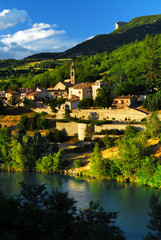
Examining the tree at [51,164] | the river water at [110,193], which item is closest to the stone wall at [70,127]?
the tree at [51,164]

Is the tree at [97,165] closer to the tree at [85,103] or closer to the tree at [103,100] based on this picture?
the tree at [103,100]

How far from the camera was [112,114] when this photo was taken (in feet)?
158

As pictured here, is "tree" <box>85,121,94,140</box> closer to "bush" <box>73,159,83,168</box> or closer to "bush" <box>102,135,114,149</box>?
"bush" <box>102,135,114,149</box>

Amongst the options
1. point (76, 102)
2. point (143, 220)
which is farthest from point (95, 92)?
point (143, 220)

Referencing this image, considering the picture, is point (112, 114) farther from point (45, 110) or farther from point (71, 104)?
point (45, 110)

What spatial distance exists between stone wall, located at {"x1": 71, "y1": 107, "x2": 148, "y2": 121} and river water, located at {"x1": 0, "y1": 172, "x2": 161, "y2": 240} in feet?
49.6

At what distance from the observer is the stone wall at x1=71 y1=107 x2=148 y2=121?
46.5 meters

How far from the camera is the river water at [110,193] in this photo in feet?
77.7

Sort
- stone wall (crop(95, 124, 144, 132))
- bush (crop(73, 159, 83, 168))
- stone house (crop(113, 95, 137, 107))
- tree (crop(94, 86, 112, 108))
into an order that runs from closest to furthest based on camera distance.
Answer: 1. bush (crop(73, 159, 83, 168))
2. stone wall (crop(95, 124, 144, 132))
3. tree (crop(94, 86, 112, 108))
4. stone house (crop(113, 95, 137, 107))

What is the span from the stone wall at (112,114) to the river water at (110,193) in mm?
15118

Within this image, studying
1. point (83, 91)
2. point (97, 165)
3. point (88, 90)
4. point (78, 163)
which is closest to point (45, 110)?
point (83, 91)

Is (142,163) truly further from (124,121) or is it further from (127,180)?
(124,121)

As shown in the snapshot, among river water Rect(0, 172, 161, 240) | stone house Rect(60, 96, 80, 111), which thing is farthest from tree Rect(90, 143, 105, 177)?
stone house Rect(60, 96, 80, 111)

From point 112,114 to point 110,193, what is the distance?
19.4 metres
